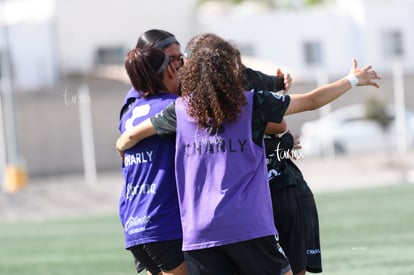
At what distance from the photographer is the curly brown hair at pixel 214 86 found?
16.5ft

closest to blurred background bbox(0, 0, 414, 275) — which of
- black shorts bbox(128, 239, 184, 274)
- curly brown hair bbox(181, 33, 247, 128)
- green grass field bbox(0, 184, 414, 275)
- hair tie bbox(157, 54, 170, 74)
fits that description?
green grass field bbox(0, 184, 414, 275)

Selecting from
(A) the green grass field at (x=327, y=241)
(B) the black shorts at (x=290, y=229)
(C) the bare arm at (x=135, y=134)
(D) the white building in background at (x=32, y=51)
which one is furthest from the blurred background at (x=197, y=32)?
(C) the bare arm at (x=135, y=134)

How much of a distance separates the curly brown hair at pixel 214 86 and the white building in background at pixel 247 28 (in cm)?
3921

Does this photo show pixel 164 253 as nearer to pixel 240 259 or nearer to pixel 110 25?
pixel 240 259

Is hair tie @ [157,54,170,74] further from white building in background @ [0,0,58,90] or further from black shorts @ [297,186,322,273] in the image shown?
white building in background @ [0,0,58,90]

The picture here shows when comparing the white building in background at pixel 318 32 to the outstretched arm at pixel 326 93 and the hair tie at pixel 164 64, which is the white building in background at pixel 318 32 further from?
the outstretched arm at pixel 326 93

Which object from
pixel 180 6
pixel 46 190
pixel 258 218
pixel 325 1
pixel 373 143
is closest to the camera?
pixel 258 218

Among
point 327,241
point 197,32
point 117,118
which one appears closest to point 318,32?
point 197,32

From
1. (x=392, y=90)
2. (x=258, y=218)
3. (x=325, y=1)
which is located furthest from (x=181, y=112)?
(x=325, y=1)

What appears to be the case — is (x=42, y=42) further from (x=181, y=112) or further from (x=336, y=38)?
(x=181, y=112)

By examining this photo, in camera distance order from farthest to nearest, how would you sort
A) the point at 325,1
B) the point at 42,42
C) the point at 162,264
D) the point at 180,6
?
1. the point at 325,1
2. the point at 180,6
3. the point at 42,42
4. the point at 162,264

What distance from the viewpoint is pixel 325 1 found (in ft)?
255

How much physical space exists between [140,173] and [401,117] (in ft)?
74.8

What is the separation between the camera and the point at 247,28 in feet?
150
